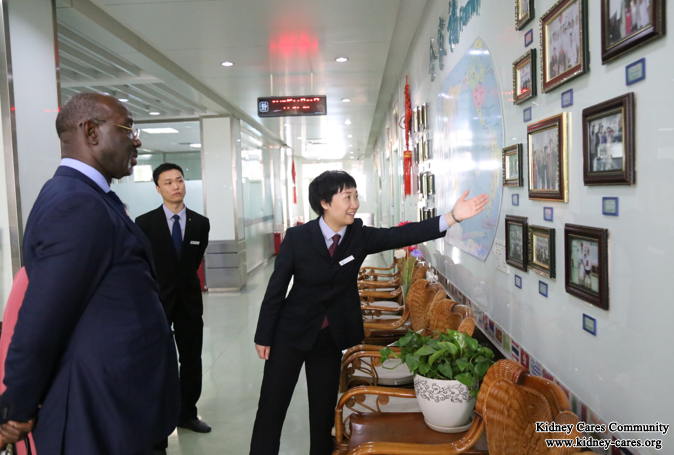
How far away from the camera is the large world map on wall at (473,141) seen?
7.70 ft

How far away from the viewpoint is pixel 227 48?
16.7ft

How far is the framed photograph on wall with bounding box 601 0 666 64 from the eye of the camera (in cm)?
101

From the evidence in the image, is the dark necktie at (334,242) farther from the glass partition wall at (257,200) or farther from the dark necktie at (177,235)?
the glass partition wall at (257,200)

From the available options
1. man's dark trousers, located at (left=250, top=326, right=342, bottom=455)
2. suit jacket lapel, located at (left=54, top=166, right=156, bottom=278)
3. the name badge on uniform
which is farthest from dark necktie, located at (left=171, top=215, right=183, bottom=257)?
suit jacket lapel, located at (left=54, top=166, right=156, bottom=278)

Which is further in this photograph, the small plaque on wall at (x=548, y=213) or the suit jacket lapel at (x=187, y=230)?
the suit jacket lapel at (x=187, y=230)

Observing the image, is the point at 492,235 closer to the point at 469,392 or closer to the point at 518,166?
the point at 518,166

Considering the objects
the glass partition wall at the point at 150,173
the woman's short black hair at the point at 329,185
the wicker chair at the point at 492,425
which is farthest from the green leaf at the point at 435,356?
the glass partition wall at the point at 150,173

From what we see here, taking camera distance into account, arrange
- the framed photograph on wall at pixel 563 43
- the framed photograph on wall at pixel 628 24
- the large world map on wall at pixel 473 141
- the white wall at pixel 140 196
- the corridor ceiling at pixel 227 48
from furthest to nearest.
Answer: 1. the white wall at pixel 140 196
2. the corridor ceiling at pixel 227 48
3. the large world map on wall at pixel 473 141
4. the framed photograph on wall at pixel 563 43
5. the framed photograph on wall at pixel 628 24

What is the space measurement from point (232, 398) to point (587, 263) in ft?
10.3

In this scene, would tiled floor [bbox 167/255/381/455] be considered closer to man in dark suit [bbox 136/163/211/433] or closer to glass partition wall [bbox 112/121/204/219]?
man in dark suit [bbox 136/163/211/433]

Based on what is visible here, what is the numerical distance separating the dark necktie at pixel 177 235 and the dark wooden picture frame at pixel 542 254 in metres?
2.23

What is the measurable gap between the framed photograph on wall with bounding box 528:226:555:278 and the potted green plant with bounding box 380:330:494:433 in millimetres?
357

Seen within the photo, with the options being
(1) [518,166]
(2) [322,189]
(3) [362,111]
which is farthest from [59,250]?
(3) [362,111]

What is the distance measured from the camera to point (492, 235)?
95.0 inches
